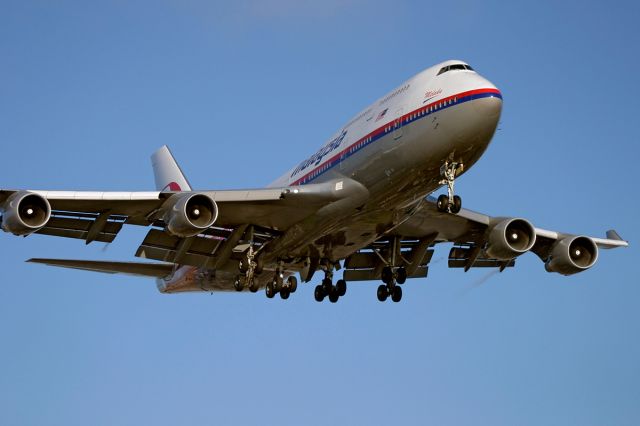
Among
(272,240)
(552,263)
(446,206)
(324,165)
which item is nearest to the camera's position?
(446,206)

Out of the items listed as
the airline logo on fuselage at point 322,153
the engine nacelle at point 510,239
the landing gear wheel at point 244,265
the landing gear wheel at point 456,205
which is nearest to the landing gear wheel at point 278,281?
the landing gear wheel at point 244,265

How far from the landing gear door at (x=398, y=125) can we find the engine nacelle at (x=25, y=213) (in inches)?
→ 466

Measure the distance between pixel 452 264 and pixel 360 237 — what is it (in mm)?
7538

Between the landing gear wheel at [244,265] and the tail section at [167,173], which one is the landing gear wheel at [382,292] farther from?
the tail section at [167,173]

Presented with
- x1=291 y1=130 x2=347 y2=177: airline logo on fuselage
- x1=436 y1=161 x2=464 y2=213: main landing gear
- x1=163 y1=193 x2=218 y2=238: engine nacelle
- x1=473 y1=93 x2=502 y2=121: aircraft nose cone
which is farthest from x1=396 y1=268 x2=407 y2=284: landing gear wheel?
x1=473 y1=93 x2=502 y2=121: aircraft nose cone

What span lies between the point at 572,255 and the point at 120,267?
18883mm

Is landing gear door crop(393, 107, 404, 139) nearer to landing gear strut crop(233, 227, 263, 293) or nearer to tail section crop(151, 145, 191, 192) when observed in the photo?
landing gear strut crop(233, 227, 263, 293)

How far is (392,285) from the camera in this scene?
1751 inches

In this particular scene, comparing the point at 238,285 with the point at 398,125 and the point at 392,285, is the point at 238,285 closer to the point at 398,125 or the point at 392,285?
the point at 392,285

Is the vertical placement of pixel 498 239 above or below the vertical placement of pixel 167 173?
below

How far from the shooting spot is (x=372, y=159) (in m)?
35.9

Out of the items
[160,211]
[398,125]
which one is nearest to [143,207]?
[160,211]

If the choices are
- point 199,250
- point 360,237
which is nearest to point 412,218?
point 360,237

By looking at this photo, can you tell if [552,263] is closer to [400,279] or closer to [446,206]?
[400,279]
